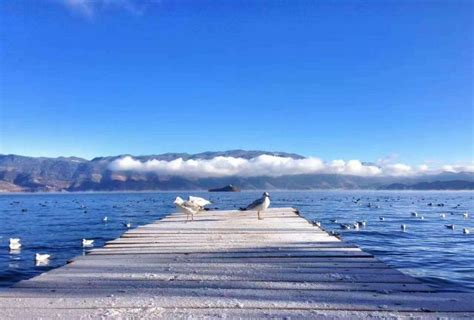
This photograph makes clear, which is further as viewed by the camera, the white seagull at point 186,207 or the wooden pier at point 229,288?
the white seagull at point 186,207

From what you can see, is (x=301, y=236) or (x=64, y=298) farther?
(x=301, y=236)

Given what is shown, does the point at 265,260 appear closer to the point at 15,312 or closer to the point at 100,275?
the point at 100,275

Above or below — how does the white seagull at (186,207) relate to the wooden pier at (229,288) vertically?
above

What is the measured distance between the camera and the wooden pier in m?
5.07

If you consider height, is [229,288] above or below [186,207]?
below

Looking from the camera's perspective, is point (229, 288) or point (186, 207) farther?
point (186, 207)

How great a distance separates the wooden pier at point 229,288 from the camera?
5.07m

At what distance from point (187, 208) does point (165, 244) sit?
22.0ft

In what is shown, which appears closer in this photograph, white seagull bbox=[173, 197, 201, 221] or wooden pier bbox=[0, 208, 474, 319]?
wooden pier bbox=[0, 208, 474, 319]

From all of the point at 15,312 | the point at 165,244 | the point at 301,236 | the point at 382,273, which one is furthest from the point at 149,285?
the point at 301,236

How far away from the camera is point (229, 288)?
6215 mm

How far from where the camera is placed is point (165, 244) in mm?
11094

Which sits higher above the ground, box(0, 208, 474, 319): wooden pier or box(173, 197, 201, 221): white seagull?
box(173, 197, 201, 221): white seagull

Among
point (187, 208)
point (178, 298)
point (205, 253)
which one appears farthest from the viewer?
point (187, 208)
